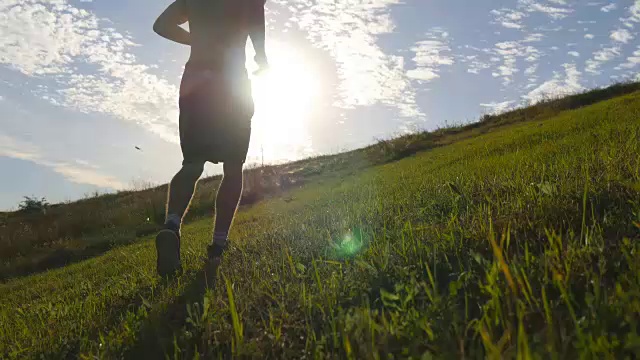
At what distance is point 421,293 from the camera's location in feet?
5.83

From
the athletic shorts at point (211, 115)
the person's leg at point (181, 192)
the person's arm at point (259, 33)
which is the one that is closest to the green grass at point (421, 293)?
the person's leg at point (181, 192)

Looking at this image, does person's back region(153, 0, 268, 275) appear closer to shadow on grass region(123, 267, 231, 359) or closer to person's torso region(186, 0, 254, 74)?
person's torso region(186, 0, 254, 74)

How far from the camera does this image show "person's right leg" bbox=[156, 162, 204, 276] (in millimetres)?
3549

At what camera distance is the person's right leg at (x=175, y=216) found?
140 inches

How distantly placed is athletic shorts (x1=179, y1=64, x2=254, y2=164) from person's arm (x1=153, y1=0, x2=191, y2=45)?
1.72 feet

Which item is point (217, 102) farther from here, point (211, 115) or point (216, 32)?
point (216, 32)

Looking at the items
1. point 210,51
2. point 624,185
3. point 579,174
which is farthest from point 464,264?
point 210,51

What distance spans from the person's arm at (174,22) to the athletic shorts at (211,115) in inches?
20.7

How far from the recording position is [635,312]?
50.5 inches

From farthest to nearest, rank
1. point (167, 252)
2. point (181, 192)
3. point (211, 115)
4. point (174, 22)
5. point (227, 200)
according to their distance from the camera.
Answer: point (174, 22)
point (227, 200)
point (211, 115)
point (181, 192)
point (167, 252)

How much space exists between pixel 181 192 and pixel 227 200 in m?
0.47

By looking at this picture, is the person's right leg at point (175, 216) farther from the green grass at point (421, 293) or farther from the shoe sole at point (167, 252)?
the green grass at point (421, 293)

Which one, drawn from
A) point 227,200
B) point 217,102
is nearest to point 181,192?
point 227,200

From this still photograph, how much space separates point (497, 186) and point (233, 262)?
203 cm
